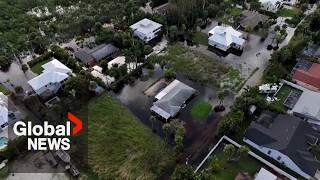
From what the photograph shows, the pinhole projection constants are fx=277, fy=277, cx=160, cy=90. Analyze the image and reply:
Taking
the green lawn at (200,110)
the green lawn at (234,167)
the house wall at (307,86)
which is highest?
the house wall at (307,86)

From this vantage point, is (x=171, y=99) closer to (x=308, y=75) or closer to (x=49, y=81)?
(x=49, y=81)

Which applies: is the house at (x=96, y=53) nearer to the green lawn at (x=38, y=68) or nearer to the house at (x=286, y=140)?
the green lawn at (x=38, y=68)

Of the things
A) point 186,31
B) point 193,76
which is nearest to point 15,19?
point 186,31

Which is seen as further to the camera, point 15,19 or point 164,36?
point 15,19

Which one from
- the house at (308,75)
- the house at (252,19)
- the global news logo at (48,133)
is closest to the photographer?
the global news logo at (48,133)

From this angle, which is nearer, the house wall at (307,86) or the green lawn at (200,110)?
the green lawn at (200,110)

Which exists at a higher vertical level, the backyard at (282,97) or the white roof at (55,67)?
the white roof at (55,67)

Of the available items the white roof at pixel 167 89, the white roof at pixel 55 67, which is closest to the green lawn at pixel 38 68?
the white roof at pixel 55 67

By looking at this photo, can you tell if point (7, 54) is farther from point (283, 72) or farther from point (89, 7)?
point (283, 72)
